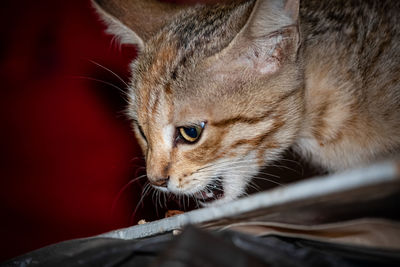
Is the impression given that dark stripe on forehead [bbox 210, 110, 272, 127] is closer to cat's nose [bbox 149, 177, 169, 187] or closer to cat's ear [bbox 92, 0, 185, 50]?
cat's nose [bbox 149, 177, 169, 187]

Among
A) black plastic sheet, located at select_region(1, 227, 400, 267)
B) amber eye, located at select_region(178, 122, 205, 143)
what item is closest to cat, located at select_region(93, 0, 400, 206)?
amber eye, located at select_region(178, 122, 205, 143)

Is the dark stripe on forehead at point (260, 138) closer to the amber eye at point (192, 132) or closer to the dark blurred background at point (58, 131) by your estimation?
the amber eye at point (192, 132)

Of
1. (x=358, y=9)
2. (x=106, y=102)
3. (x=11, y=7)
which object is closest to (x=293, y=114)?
(x=358, y=9)

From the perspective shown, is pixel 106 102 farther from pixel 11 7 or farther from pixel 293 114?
pixel 293 114

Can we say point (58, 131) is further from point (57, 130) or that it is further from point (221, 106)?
point (221, 106)

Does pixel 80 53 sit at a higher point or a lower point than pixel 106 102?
higher

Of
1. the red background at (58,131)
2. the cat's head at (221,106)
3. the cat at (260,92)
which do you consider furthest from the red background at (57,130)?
the cat's head at (221,106)
